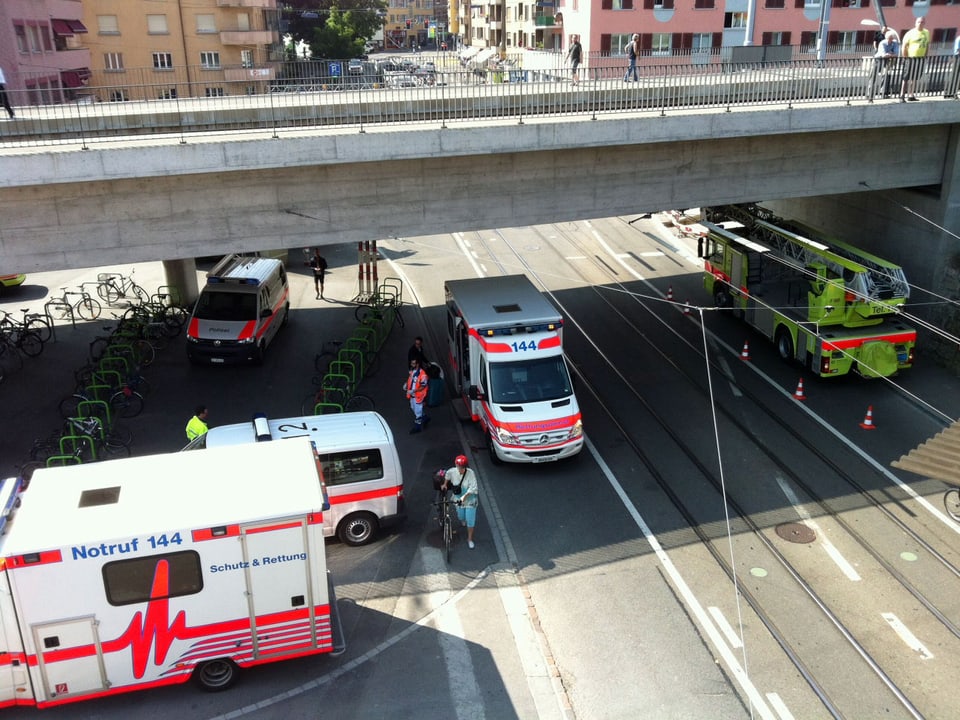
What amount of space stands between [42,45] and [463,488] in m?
38.9

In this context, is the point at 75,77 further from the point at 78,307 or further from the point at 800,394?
the point at 800,394

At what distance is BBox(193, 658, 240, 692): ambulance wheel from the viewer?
34.6ft

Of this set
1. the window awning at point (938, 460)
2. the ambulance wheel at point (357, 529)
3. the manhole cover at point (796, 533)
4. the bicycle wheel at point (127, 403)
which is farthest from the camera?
the bicycle wheel at point (127, 403)

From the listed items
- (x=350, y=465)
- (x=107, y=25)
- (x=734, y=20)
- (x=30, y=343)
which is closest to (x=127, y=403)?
(x=30, y=343)

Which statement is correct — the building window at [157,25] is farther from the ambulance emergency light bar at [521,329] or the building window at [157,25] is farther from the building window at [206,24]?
the ambulance emergency light bar at [521,329]

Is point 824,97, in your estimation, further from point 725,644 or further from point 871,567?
point 725,644

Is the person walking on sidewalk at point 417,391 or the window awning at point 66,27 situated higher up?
the window awning at point 66,27

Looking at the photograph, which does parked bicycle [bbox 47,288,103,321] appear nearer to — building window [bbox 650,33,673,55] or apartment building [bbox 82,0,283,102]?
apartment building [bbox 82,0,283,102]

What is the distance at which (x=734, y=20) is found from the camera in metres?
55.4

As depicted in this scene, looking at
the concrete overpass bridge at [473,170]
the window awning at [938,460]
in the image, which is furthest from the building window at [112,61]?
the window awning at [938,460]

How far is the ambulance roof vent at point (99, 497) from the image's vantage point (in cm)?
991

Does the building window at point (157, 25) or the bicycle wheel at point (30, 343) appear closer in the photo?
the bicycle wheel at point (30, 343)

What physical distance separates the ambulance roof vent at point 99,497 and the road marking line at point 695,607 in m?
7.75

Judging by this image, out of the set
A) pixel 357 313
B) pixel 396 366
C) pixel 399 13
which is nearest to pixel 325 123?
pixel 396 366
